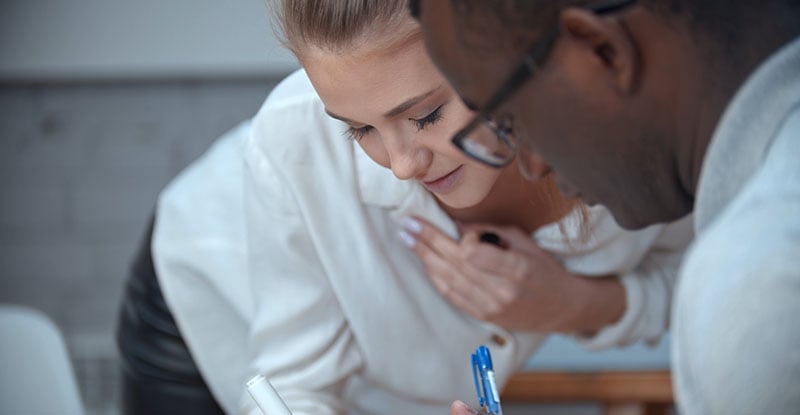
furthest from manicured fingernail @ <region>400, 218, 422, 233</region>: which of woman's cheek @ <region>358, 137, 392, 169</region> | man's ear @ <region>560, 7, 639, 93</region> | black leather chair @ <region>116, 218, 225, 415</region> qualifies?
man's ear @ <region>560, 7, 639, 93</region>

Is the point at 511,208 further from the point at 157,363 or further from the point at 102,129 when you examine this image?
the point at 102,129

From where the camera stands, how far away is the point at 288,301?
4.43 feet

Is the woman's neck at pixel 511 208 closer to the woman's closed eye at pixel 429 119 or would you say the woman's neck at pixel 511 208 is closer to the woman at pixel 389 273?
the woman at pixel 389 273

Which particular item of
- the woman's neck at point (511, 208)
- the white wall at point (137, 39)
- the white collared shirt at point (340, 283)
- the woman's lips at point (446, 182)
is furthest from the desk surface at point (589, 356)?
the woman's lips at point (446, 182)

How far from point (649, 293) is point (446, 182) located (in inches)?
18.3

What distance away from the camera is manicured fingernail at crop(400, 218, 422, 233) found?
4.50 ft

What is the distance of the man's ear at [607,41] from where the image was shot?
26.0 inches

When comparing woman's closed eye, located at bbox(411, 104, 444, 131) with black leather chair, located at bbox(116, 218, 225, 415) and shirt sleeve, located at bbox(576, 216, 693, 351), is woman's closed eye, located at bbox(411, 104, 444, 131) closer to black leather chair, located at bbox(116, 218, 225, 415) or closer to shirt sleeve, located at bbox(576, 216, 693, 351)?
shirt sleeve, located at bbox(576, 216, 693, 351)

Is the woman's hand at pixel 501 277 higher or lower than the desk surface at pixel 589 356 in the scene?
higher

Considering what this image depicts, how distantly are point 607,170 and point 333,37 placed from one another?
1.28 feet

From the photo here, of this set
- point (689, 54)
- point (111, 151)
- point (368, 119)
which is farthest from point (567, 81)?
point (111, 151)

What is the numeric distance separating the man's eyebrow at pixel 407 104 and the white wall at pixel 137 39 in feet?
4.50

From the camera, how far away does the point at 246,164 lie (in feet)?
4.43

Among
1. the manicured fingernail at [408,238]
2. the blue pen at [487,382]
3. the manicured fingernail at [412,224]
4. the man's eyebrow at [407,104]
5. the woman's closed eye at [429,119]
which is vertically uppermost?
the man's eyebrow at [407,104]
